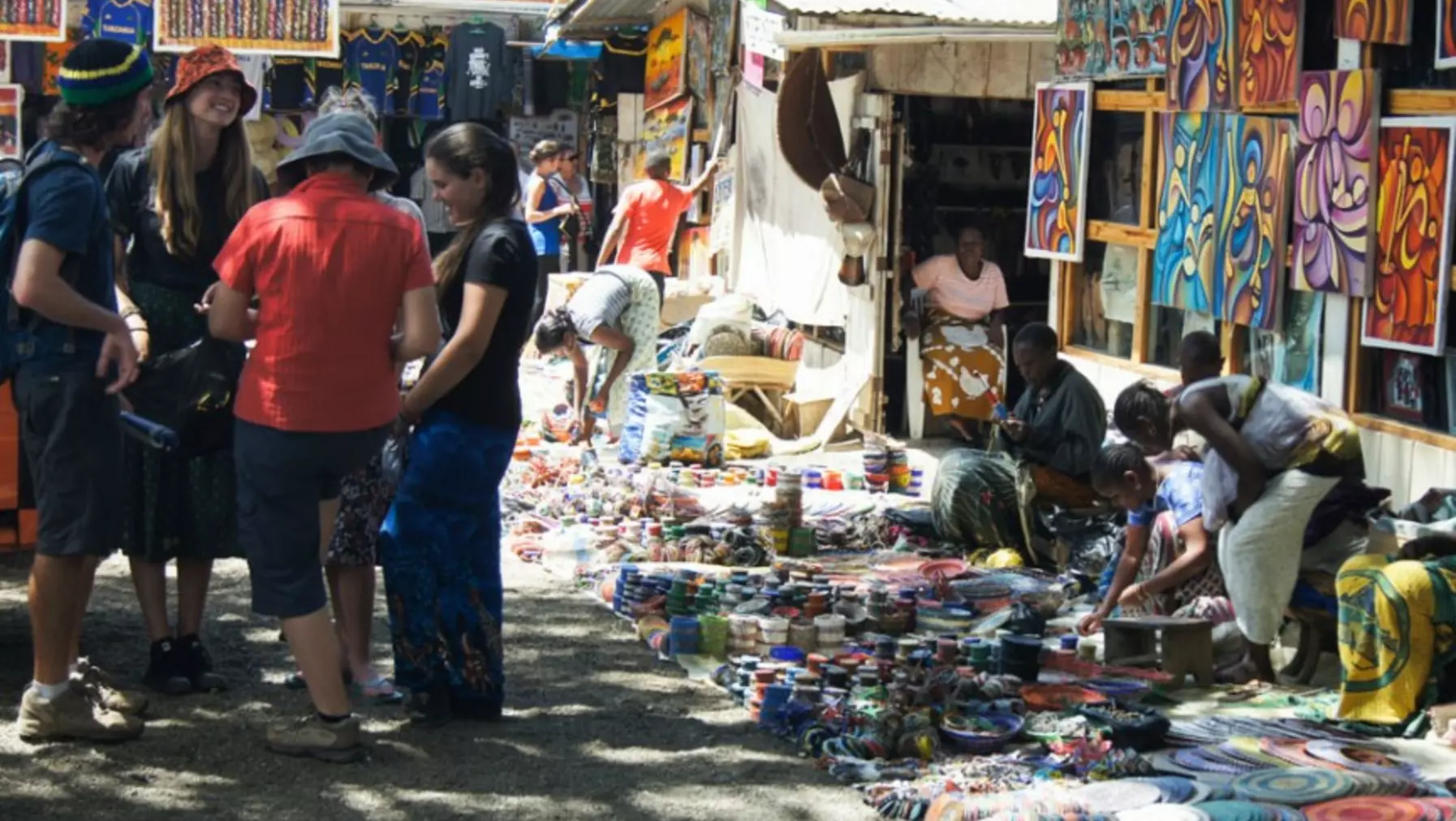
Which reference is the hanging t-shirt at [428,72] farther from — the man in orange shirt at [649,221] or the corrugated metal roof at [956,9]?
the corrugated metal roof at [956,9]

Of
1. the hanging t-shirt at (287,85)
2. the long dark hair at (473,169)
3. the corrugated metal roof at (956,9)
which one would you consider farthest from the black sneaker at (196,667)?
the hanging t-shirt at (287,85)

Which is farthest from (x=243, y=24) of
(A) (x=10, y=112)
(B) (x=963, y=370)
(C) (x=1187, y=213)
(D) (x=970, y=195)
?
(C) (x=1187, y=213)

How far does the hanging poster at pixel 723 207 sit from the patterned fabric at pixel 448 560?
35.6 ft

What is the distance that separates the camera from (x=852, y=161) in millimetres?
14070

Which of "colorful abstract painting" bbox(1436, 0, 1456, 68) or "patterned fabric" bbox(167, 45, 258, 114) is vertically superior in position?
"colorful abstract painting" bbox(1436, 0, 1456, 68)

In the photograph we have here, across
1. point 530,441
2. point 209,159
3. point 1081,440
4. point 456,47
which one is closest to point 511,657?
point 209,159

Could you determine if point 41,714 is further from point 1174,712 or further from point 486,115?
point 486,115

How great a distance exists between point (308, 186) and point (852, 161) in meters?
8.63

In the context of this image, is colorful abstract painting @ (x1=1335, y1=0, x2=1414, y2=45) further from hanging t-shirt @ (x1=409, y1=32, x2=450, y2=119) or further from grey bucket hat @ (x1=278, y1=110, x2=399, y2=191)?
hanging t-shirt @ (x1=409, y1=32, x2=450, y2=119)

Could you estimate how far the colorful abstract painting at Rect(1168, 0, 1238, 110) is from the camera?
984cm

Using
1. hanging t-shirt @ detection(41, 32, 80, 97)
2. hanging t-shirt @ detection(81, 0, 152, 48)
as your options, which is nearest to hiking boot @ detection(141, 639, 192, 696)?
hanging t-shirt @ detection(81, 0, 152, 48)

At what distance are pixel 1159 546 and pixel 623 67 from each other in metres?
14.3

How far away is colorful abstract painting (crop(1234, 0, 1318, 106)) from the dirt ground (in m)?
4.03

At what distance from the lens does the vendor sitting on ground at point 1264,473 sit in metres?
7.20
